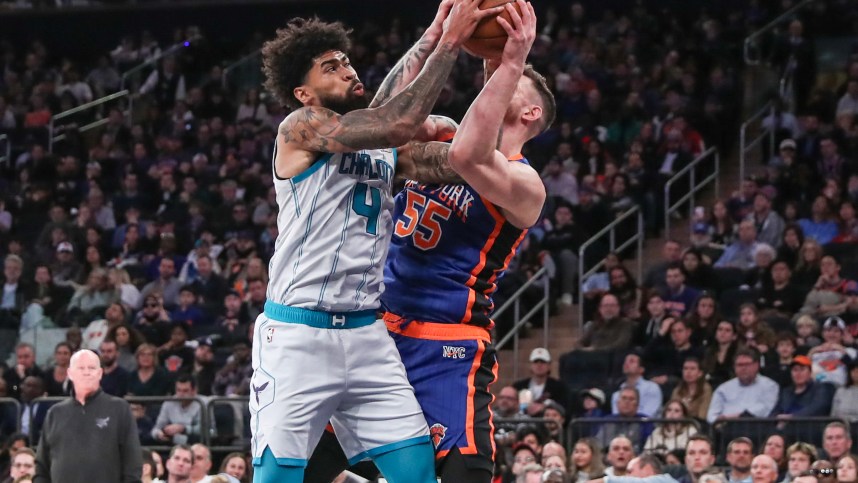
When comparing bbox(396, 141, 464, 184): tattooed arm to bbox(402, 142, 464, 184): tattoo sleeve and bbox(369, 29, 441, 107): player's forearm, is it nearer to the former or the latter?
bbox(402, 142, 464, 184): tattoo sleeve

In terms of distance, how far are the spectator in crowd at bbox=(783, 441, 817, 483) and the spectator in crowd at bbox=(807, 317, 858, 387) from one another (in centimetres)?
165

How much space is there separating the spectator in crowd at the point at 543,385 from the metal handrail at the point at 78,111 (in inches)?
432

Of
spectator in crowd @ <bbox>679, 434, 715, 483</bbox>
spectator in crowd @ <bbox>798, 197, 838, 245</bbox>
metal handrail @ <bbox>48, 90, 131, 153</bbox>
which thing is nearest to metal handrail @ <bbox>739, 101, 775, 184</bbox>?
spectator in crowd @ <bbox>798, 197, 838, 245</bbox>

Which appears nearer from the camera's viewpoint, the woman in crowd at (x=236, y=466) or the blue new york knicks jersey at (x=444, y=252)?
the blue new york knicks jersey at (x=444, y=252)

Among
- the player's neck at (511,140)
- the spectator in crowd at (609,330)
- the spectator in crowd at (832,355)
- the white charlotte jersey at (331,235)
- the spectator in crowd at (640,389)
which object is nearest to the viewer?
the white charlotte jersey at (331,235)

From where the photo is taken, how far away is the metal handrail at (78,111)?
70.4ft

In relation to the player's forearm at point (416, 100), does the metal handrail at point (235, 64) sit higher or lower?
higher

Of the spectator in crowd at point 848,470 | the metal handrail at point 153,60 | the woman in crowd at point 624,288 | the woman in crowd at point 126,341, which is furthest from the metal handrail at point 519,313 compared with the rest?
the metal handrail at point 153,60

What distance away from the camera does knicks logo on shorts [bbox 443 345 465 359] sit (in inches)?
211

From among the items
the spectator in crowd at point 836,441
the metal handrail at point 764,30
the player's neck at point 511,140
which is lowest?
the spectator in crowd at point 836,441

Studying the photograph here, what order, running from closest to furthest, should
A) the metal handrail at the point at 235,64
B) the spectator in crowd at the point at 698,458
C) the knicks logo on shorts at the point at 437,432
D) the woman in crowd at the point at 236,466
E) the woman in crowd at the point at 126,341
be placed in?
the knicks logo on shorts at the point at 437,432 < the spectator in crowd at the point at 698,458 < the woman in crowd at the point at 236,466 < the woman in crowd at the point at 126,341 < the metal handrail at the point at 235,64

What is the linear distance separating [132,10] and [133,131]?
472 cm

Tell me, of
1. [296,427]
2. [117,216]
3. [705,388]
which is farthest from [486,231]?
[117,216]

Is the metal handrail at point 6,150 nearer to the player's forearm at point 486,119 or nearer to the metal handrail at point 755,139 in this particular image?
the metal handrail at point 755,139
